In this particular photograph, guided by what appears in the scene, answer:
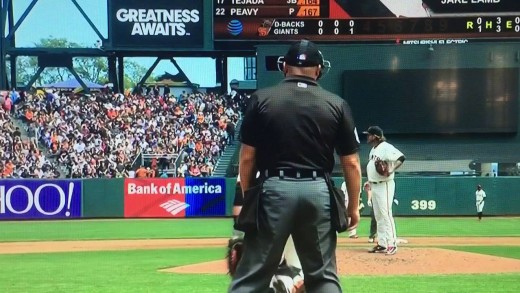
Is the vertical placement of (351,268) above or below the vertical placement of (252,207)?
below

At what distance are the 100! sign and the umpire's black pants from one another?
1902cm

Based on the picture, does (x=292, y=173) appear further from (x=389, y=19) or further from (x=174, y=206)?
(x=174, y=206)

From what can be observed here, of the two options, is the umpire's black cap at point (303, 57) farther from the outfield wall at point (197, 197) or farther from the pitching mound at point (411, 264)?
the outfield wall at point (197, 197)

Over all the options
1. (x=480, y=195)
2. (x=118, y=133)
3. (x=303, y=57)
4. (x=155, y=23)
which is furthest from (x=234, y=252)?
(x=118, y=133)

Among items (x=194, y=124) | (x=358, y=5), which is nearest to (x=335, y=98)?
(x=358, y=5)

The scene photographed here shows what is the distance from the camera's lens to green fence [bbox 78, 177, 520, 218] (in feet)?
75.4

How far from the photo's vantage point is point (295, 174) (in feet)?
14.6

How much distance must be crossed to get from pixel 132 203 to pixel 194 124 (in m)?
6.74

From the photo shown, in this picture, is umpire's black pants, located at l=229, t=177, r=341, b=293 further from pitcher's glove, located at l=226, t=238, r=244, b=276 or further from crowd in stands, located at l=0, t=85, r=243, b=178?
crowd in stands, located at l=0, t=85, r=243, b=178

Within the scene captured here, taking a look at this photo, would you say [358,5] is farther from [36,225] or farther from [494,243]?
[36,225]

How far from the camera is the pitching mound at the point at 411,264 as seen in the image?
9883mm

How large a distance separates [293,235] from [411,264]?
20.8 ft

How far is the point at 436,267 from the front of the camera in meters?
10.2

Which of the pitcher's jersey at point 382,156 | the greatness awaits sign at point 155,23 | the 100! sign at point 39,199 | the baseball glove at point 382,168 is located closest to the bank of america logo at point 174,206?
the 100! sign at point 39,199
